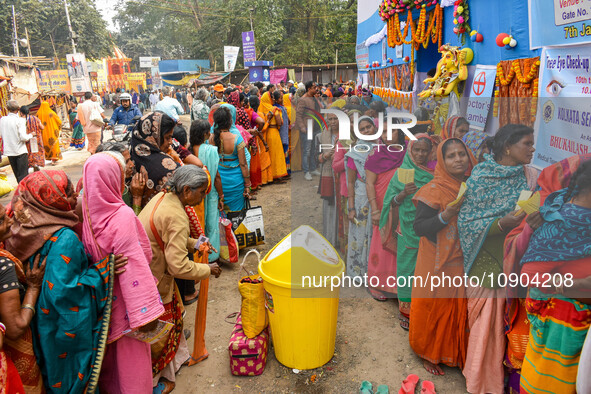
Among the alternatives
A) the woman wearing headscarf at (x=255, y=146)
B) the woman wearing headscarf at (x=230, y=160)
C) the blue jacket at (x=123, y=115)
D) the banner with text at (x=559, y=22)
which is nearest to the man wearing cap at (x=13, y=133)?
the blue jacket at (x=123, y=115)

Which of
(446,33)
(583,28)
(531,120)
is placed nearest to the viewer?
(531,120)

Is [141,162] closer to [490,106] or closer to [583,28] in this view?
[490,106]

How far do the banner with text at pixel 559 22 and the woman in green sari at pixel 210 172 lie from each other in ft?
10.5

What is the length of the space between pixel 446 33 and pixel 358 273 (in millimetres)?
4044

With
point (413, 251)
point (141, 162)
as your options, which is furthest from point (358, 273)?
point (141, 162)

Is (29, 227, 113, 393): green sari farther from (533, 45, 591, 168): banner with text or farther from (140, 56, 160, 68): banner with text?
(140, 56, 160, 68): banner with text

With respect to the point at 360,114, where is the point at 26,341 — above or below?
below

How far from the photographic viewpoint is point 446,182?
2580mm

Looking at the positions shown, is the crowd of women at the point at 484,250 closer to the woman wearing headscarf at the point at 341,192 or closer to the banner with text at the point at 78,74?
the woman wearing headscarf at the point at 341,192

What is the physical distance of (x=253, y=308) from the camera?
9.75ft

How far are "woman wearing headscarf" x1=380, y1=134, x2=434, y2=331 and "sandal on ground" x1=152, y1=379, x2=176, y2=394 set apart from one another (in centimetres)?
190

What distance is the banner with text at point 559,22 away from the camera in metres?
2.90

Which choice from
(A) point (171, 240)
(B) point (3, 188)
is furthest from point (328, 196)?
(B) point (3, 188)

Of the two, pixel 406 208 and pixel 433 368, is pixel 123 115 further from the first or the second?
pixel 433 368
